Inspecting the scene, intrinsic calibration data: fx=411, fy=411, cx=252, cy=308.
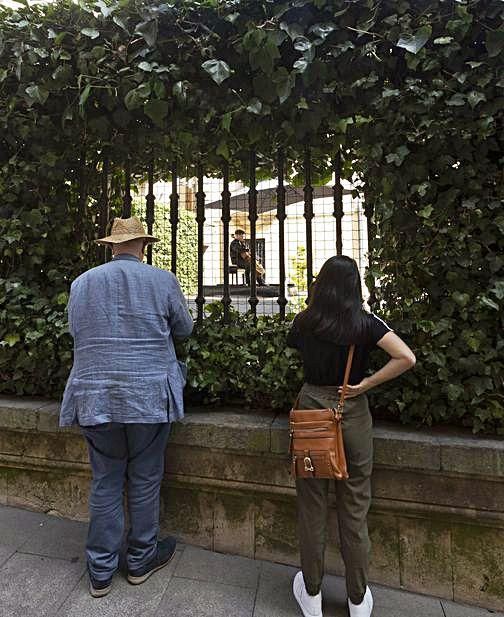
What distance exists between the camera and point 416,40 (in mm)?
2264

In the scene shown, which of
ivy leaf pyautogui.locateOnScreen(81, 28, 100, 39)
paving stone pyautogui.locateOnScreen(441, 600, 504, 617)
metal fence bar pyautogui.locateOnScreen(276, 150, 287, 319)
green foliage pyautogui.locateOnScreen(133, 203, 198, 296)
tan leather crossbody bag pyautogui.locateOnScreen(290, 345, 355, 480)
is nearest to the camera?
tan leather crossbody bag pyautogui.locateOnScreen(290, 345, 355, 480)

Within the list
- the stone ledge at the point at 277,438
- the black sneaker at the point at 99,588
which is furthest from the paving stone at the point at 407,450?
the black sneaker at the point at 99,588

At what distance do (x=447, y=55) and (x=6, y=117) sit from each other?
2.94m

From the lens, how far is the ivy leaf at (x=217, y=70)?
2.49 metres

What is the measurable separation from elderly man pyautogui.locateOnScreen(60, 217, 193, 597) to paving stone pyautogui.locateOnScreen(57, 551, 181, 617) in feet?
0.15

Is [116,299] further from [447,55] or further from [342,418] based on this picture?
[447,55]

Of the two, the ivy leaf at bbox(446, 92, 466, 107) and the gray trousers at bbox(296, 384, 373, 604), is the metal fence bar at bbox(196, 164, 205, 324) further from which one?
the ivy leaf at bbox(446, 92, 466, 107)

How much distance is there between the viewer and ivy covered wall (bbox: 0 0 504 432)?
230 cm

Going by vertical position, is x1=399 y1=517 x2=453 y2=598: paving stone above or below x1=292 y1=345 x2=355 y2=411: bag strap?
below

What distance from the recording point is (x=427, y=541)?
2373 millimetres

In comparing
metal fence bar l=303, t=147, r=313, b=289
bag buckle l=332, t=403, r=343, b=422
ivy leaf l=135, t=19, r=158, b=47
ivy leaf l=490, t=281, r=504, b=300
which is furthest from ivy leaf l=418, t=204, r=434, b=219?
ivy leaf l=135, t=19, r=158, b=47

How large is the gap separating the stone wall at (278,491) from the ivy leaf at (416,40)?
84.6 inches

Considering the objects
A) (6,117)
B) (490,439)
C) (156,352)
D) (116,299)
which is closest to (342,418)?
(490,439)

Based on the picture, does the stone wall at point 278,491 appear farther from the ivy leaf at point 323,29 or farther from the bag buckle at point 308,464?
the ivy leaf at point 323,29
